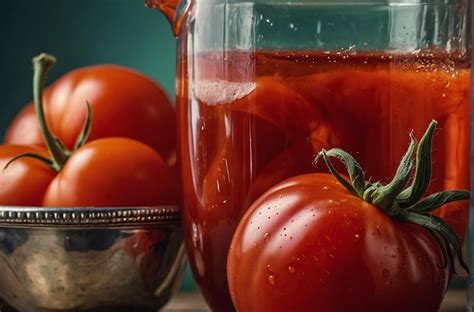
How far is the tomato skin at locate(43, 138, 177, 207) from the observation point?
0.78 m

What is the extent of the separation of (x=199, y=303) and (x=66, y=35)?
1.08ft

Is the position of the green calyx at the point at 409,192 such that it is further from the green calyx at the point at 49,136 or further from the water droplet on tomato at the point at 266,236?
the green calyx at the point at 49,136

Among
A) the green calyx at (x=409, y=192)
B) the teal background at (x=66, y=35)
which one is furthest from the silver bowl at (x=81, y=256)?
the teal background at (x=66, y=35)

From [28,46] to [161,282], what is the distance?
390mm

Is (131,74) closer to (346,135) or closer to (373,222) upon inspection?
(346,135)

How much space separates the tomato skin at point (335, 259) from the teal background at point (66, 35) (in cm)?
52

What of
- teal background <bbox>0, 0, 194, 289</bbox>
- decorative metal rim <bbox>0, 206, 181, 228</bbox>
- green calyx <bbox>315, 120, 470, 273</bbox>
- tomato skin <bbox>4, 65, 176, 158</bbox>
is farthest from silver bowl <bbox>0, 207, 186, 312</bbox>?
teal background <bbox>0, 0, 194, 289</bbox>

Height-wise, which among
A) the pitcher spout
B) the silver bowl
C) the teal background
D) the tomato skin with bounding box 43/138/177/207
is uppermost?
the pitcher spout

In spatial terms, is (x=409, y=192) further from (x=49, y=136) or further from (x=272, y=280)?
(x=49, y=136)

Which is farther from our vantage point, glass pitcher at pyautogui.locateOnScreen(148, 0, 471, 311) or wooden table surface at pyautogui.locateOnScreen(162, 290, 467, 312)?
wooden table surface at pyautogui.locateOnScreen(162, 290, 467, 312)

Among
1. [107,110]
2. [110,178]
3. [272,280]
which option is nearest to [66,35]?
[107,110]

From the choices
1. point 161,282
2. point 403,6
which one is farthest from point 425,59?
point 161,282

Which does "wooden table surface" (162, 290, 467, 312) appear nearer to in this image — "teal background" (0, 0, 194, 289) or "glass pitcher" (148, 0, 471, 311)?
"glass pitcher" (148, 0, 471, 311)

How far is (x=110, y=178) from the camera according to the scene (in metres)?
0.79
